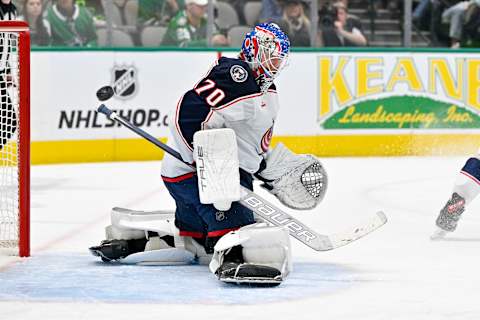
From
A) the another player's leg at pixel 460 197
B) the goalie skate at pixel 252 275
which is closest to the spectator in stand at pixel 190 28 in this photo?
the another player's leg at pixel 460 197

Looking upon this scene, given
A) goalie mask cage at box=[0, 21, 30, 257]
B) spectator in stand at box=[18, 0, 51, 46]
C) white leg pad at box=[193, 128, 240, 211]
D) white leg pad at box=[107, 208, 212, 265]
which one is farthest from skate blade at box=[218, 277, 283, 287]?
spectator in stand at box=[18, 0, 51, 46]

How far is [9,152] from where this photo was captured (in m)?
4.57

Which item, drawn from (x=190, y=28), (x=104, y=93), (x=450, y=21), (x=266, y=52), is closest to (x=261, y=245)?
(x=266, y=52)

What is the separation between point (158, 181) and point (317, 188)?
9.44 ft

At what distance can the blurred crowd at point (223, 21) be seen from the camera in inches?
307

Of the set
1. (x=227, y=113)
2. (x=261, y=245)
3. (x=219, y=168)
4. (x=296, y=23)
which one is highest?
(x=296, y=23)

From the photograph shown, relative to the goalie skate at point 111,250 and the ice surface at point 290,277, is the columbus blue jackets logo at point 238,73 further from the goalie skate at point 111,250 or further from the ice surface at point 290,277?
the goalie skate at point 111,250

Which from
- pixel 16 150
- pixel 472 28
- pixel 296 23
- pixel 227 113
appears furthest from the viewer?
pixel 472 28

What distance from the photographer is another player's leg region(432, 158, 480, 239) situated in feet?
14.8

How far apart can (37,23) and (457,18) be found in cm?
337

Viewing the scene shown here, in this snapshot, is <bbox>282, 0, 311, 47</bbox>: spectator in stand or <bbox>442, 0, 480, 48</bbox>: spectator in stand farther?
<bbox>442, 0, 480, 48</bbox>: spectator in stand

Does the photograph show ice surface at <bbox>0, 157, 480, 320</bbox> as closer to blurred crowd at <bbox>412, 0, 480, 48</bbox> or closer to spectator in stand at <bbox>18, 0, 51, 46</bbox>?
spectator in stand at <bbox>18, 0, 51, 46</bbox>

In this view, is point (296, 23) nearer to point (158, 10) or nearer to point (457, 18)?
point (158, 10)

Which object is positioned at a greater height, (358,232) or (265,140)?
(265,140)
